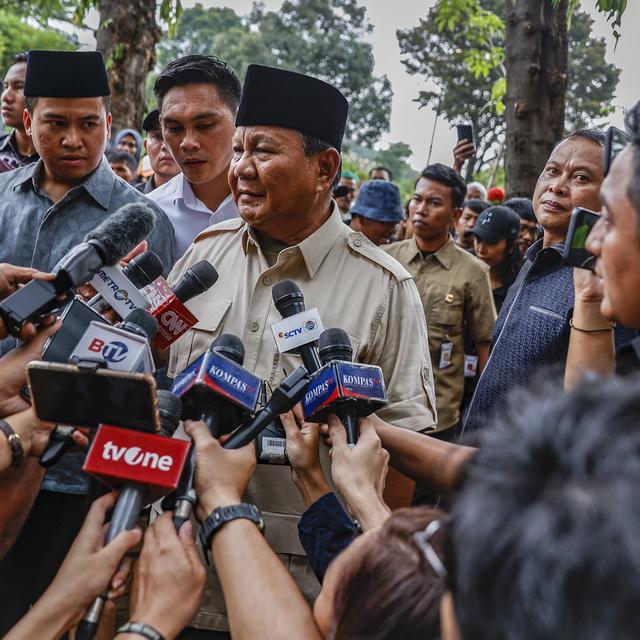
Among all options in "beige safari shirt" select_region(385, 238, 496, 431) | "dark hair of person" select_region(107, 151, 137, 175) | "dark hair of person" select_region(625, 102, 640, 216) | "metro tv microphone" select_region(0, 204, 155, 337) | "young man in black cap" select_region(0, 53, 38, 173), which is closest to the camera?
"dark hair of person" select_region(625, 102, 640, 216)

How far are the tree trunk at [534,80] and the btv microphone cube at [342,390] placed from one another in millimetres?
4809

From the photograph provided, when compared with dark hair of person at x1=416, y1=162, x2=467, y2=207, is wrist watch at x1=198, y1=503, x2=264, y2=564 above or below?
below

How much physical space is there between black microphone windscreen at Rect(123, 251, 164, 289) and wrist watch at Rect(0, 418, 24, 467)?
53 centimetres

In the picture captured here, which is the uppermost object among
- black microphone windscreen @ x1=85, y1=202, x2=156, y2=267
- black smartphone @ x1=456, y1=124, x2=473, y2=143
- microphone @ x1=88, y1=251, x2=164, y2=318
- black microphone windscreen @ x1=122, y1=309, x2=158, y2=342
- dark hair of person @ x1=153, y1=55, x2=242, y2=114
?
black smartphone @ x1=456, y1=124, x2=473, y2=143

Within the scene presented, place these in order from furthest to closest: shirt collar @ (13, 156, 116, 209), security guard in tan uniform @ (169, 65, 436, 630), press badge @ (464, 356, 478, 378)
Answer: press badge @ (464, 356, 478, 378) → shirt collar @ (13, 156, 116, 209) → security guard in tan uniform @ (169, 65, 436, 630)

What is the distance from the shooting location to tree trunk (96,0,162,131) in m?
6.62

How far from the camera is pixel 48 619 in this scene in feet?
4.58

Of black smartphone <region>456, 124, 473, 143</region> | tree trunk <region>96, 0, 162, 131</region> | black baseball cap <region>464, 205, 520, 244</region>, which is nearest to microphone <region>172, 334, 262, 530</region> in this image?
black baseball cap <region>464, 205, 520, 244</region>

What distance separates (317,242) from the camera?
2.37 m

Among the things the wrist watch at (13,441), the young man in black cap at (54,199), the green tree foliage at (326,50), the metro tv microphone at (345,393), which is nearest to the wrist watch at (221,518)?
the metro tv microphone at (345,393)

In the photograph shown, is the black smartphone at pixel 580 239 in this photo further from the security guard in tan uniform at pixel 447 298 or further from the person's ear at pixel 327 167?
the security guard in tan uniform at pixel 447 298

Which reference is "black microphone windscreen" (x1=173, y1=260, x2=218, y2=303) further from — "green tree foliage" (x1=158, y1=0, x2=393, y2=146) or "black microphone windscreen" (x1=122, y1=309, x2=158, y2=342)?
"green tree foliage" (x1=158, y1=0, x2=393, y2=146)

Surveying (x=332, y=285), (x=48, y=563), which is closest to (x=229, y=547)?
(x=332, y=285)

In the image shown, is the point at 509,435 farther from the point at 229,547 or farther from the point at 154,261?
the point at 154,261
